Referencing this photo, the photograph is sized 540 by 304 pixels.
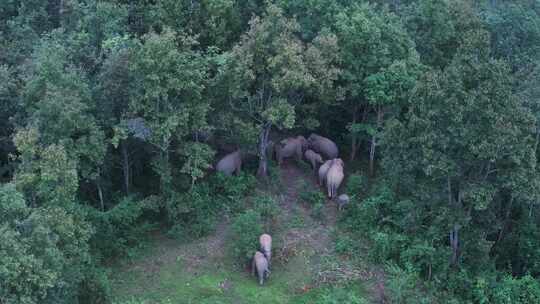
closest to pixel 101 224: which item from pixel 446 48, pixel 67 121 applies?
pixel 67 121

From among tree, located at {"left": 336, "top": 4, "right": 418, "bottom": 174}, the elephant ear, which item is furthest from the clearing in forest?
tree, located at {"left": 336, "top": 4, "right": 418, "bottom": 174}

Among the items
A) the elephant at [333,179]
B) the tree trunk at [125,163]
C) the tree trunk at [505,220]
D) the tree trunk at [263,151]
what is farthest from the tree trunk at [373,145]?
the tree trunk at [125,163]

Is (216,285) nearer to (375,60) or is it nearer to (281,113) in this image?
(281,113)

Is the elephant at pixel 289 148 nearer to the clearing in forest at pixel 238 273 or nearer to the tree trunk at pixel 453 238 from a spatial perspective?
the clearing in forest at pixel 238 273

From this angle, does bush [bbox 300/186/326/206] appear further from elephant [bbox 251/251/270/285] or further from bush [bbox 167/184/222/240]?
elephant [bbox 251/251/270/285]

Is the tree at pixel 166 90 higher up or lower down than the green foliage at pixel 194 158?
higher up

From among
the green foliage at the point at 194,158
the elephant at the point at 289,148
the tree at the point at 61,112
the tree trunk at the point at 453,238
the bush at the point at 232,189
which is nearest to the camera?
the tree at the point at 61,112
